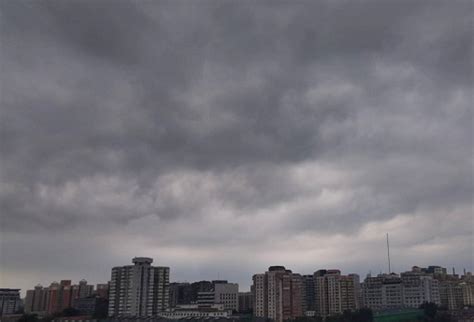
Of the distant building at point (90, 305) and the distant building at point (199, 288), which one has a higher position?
the distant building at point (199, 288)

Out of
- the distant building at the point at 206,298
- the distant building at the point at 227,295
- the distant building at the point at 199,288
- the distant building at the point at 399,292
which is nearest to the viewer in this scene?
the distant building at the point at 206,298

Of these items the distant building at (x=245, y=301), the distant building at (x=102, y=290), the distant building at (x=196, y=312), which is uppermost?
the distant building at (x=102, y=290)

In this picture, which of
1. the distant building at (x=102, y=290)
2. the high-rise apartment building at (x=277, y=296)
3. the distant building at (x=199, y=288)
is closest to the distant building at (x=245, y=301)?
the distant building at (x=199, y=288)

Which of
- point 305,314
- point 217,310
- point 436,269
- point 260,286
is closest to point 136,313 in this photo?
point 217,310

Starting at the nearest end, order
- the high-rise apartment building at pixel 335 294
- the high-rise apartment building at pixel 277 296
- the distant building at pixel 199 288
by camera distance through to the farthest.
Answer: the high-rise apartment building at pixel 277 296
the high-rise apartment building at pixel 335 294
the distant building at pixel 199 288

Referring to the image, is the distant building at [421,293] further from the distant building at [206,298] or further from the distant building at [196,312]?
the distant building at [196,312]

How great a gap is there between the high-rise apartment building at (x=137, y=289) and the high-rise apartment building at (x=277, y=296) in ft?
64.7

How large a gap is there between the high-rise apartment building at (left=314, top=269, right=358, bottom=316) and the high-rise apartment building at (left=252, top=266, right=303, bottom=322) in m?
12.8

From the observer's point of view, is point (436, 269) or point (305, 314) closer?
point (305, 314)

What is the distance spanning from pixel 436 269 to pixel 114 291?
116 meters

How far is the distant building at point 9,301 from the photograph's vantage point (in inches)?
5601

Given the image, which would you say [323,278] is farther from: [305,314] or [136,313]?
[136,313]

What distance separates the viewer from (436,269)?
559ft

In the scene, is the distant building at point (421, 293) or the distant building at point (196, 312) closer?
the distant building at point (196, 312)
